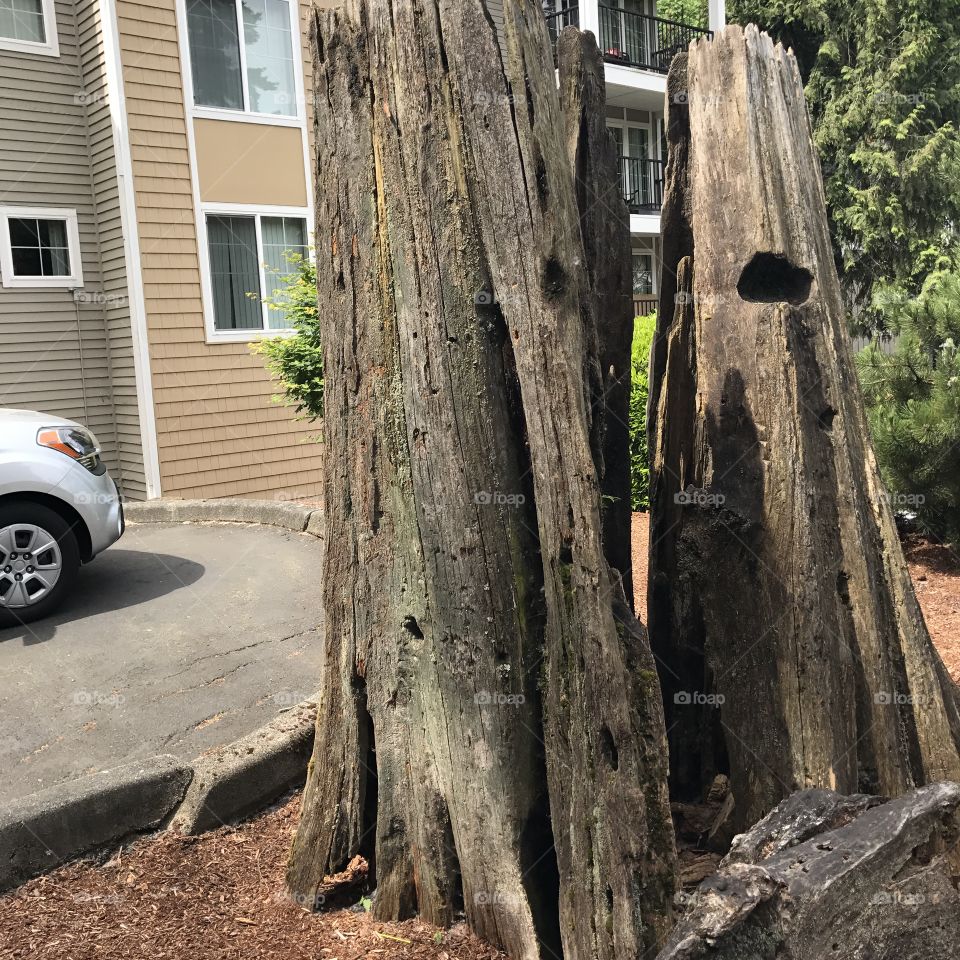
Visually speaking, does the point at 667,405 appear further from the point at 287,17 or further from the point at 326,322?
the point at 287,17

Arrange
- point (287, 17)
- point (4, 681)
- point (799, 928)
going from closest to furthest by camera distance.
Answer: point (799, 928), point (4, 681), point (287, 17)

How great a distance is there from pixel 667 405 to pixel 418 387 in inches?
46.4

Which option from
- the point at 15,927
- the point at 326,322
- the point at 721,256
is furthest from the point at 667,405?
the point at 15,927

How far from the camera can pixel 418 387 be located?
2.80m

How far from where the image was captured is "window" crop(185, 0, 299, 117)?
41.7 ft

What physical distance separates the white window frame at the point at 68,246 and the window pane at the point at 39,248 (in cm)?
7

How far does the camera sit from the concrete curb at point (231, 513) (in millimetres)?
10000

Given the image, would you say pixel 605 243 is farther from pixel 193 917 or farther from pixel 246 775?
pixel 193 917

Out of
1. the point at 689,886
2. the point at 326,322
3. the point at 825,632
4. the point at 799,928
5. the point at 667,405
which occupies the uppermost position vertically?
the point at 326,322

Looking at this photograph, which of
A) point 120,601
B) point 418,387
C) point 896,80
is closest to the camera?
point 418,387

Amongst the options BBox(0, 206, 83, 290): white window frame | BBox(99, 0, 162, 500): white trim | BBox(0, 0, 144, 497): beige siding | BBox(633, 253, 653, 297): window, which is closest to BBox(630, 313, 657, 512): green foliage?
BBox(99, 0, 162, 500): white trim

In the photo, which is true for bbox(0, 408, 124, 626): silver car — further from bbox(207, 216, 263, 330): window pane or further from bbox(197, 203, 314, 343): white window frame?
bbox(207, 216, 263, 330): window pane

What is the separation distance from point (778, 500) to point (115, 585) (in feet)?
21.3

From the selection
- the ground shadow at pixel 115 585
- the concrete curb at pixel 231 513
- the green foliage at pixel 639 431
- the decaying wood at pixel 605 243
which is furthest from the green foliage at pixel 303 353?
the decaying wood at pixel 605 243
